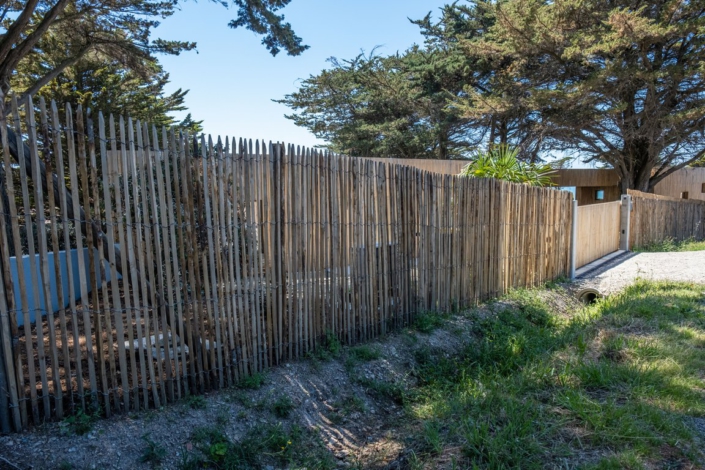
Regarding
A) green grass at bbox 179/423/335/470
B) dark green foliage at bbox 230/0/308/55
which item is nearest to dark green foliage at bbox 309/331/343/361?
green grass at bbox 179/423/335/470

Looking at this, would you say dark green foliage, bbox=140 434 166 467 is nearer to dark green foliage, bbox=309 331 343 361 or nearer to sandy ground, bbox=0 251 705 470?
sandy ground, bbox=0 251 705 470

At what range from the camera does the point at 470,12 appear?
65.6ft

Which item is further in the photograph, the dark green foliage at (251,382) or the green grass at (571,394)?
the dark green foliage at (251,382)

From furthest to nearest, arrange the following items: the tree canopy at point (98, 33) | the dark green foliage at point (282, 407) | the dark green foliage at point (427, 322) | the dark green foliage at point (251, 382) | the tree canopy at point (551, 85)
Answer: the tree canopy at point (551, 85)
the tree canopy at point (98, 33)
the dark green foliage at point (427, 322)
the dark green foliage at point (251, 382)
the dark green foliage at point (282, 407)

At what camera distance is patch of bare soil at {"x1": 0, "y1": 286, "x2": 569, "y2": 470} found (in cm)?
258

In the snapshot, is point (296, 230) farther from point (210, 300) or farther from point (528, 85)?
point (528, 85)

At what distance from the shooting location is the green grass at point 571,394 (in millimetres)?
2578

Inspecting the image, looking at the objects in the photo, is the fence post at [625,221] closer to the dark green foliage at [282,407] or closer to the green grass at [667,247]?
the green grass at [667,247]

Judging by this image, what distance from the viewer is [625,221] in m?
12.2

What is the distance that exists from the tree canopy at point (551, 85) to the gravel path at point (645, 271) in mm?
5546

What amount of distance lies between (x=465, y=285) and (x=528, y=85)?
13004 mm

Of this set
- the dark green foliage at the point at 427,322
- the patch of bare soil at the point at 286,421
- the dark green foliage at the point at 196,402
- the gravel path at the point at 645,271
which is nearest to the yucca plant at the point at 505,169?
the gravel path at the point at 645,271

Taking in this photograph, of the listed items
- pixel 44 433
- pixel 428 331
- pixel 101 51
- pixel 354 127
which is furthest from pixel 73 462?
pixel 354 127

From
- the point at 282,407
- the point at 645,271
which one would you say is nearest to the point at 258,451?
the point at 282,407
